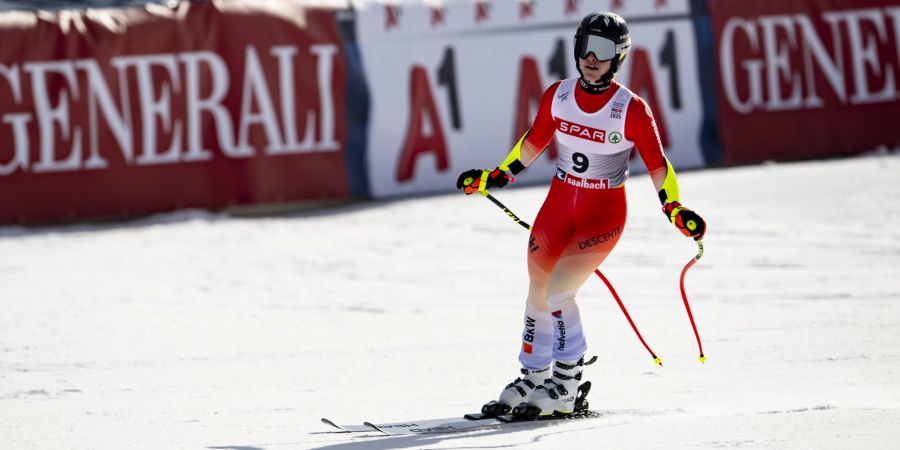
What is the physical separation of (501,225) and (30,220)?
4.33 m

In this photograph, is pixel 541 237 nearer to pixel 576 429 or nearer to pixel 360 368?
pixel 576 429

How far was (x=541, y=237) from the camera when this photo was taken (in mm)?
5898

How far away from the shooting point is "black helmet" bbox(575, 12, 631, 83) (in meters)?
5.72

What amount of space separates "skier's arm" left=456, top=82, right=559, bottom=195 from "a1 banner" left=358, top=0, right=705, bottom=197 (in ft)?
21.5

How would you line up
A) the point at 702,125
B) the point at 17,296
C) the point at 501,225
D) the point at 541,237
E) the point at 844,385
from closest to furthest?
the point at 541,237, the point at 844,385, the point at 17,296, the point at 501,225, the point at 702,125

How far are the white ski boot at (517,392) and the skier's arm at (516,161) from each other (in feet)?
2.96

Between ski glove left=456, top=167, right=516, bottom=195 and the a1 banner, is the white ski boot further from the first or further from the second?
the a1 banner

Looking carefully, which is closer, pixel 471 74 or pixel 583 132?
pixel 583 132

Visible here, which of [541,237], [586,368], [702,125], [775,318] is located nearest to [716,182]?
[702,125]

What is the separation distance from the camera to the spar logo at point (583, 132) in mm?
5770

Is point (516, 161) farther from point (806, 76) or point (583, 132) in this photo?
point (806, 76)

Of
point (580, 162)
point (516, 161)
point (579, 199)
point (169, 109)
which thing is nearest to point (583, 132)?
point (580, 162)

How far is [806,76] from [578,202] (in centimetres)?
891

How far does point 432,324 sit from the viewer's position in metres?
8.16
